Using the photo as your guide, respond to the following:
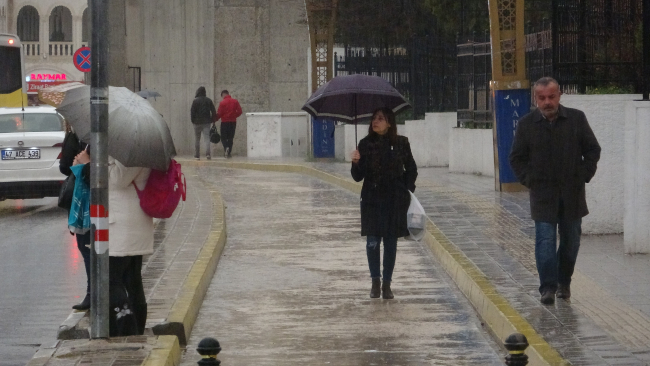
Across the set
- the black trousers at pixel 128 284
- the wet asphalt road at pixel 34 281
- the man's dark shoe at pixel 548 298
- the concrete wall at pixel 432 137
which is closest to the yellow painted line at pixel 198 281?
the black trousers at pixel 128 284

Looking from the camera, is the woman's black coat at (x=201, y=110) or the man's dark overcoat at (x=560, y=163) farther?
the woman's black coat at (x=201, y=110)

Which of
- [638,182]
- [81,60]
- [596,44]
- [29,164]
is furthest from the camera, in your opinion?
[81,60]

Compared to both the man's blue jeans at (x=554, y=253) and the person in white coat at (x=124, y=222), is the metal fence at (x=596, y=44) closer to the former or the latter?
the man's blue jeans at (x=554, y=253)

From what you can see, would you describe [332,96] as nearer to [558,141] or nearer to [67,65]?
[558,141]

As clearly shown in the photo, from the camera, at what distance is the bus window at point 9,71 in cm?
3038

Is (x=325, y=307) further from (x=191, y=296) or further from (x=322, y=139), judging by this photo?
(x=322, y=139)

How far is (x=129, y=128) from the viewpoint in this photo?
745 centimetres

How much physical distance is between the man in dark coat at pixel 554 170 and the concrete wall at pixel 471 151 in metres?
12.3

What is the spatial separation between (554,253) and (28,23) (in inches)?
2691

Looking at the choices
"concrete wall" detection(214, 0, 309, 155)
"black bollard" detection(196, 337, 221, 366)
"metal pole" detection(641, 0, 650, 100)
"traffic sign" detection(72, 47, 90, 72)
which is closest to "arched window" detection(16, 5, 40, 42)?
"concrete wall" detection(214, 0, 309, 155)

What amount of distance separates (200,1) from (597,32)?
907 inches

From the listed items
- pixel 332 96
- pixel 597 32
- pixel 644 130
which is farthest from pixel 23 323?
pixel 597 32

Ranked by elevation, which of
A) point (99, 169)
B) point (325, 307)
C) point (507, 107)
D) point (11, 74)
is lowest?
point (325, 307)

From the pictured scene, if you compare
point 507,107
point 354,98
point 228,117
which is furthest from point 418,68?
point 354,98
